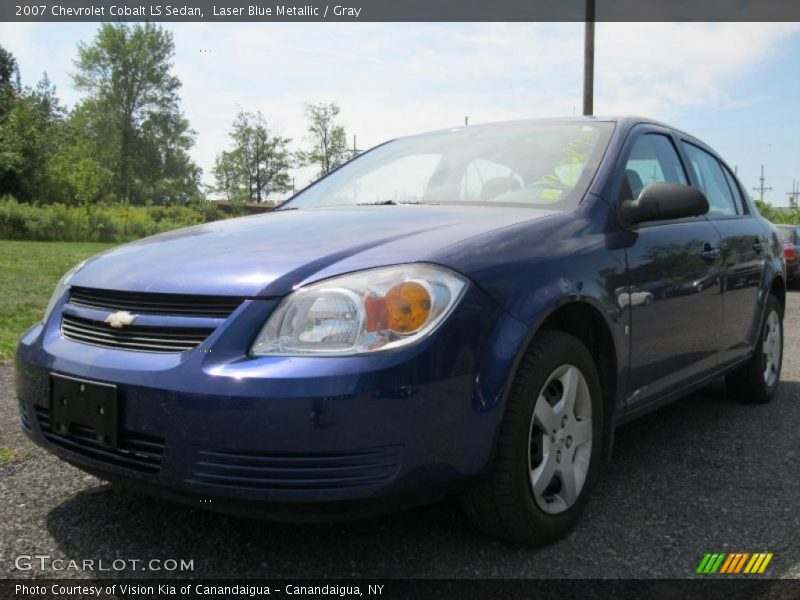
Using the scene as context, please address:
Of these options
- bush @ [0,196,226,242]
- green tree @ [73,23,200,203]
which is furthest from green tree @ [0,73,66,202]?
green tree @ [73,23,200,203]

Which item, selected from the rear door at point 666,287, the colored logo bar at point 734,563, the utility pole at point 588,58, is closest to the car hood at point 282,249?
the rear door at point 666,287

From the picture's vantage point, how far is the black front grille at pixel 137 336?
2.07 metres

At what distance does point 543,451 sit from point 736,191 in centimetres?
284

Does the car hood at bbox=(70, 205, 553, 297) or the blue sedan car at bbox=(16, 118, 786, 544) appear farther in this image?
the car hood at bbox=(70, 205, 553, 297)

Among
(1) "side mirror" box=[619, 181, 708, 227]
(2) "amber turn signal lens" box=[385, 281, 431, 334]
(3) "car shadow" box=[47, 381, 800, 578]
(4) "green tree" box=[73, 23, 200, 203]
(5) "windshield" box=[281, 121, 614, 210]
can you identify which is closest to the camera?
(2) "amber turn signal lens" box=[385, 281, 431, 334]

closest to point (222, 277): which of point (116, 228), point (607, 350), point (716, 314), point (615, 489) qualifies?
point (607, 350)

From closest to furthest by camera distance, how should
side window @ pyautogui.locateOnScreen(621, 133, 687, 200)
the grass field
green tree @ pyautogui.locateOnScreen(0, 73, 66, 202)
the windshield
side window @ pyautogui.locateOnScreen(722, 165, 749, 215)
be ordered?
the windshield, side window @ pyautogui.locateOnScreen(621, 133, 687, 200), side window @ pyautogui.locateOnScreen(722, 165, 749, 215), the grass field, green tree @ pyautogui.locateOnScreen(0, 73, 66, 202)

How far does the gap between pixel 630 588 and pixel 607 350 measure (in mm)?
867

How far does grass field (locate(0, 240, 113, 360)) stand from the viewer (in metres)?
6.76

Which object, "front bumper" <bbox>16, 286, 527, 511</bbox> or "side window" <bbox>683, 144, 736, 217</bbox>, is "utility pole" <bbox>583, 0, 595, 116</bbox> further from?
"front bumper" <bbox>16, 286, 527, 511</bbox>

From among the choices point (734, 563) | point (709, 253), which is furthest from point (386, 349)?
point (709, 253)

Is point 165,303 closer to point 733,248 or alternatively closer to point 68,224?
point 733,248

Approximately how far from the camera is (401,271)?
2107 millimetres

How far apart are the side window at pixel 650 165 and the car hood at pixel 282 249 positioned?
1.96 feet
